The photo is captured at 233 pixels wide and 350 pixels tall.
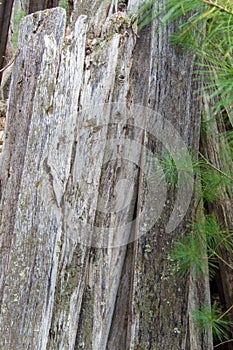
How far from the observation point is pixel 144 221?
1.55 meters

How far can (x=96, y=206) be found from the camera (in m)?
1.56

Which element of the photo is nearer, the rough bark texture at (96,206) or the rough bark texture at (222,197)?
the rough bark texture at (96,206)

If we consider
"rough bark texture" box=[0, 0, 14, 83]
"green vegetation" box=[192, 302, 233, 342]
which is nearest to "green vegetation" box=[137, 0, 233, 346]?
"green vegetation" box=[192, 302, 233, 342]

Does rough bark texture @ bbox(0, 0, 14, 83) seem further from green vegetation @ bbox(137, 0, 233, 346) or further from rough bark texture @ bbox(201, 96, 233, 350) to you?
rough bark texture @ bbox(201, 96, 233, 350)

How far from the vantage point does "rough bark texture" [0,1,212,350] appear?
1.52 m

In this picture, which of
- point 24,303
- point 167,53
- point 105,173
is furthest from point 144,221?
point 167,53

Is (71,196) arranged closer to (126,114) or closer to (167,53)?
(126,114)

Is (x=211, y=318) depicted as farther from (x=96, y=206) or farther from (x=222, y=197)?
(x=96, y=206)

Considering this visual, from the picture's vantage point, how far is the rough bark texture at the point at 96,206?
152 centimetres

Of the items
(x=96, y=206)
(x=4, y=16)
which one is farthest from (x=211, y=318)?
(x=4, y=16)

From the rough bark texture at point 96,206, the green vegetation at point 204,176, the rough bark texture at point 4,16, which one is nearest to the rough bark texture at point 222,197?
the green vegetation at point 204,176

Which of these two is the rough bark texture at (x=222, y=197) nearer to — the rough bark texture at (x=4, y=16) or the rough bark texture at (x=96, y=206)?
the rough bark texture at (x=96, y=206)

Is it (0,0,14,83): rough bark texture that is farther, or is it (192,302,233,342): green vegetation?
(0,0,14,83): rough bark texture

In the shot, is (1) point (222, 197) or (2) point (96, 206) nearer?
(2) point (96, 206)
